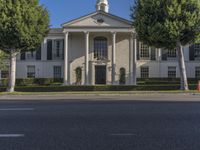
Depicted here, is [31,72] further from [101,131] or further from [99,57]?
[101,131]

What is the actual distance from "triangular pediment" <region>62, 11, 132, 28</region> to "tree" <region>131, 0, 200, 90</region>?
12619 mm

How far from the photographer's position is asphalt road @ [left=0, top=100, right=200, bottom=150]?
6.33 metres

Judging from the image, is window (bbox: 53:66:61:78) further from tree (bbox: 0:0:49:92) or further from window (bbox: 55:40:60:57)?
tree (bbox: 0:0:49:92)

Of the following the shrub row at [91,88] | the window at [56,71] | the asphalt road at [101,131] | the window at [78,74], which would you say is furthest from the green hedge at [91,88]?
the asphalt road at [101,131]

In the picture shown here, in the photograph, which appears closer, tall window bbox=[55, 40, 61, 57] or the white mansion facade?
the white mansion facade

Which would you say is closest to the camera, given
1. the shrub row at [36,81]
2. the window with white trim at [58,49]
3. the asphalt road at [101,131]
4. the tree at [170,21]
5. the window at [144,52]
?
the asphalt road at [101,131]

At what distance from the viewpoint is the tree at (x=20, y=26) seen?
1137 inches

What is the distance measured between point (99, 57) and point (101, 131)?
38.8 metres

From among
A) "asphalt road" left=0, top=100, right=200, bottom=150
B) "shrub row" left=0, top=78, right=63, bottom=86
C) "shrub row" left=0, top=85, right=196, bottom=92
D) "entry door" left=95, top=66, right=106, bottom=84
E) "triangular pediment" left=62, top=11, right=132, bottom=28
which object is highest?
"triangular pediment" left=62, top=11, right=132, bottom=28

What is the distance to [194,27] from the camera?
29.1 metres

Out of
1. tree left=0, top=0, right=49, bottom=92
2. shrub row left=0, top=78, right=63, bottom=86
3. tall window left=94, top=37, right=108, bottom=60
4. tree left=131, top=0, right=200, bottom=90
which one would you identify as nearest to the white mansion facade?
tall window left=94, top=37, right=108, bottom=60

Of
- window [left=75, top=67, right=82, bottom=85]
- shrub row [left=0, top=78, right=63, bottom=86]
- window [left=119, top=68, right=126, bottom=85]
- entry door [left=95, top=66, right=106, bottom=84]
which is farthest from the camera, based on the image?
shrub row [left=0, top=78, right=63, bottom=86]

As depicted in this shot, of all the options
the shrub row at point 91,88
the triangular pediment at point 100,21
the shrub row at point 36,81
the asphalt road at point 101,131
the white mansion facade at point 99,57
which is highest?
the triangular pediment at point 100,21

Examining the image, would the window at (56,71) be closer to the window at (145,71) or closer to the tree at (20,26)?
the window at (145,71)
